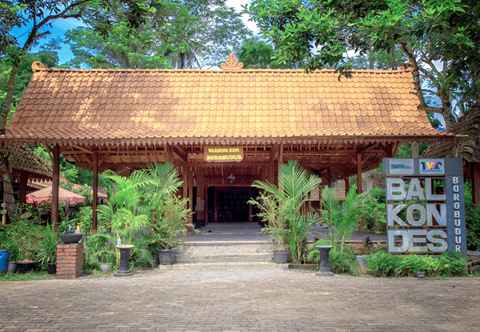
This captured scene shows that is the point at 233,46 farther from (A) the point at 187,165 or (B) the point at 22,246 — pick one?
(B) the point at 22,246

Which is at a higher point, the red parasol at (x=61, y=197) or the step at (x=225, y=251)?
the red parasol at (x=61, y=197)

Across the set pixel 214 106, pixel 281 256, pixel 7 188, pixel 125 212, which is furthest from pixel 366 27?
pixel 7 188

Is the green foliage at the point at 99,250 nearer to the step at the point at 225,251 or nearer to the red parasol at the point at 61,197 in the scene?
the step at the point at 225,251

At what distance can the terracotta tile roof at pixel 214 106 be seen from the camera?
11383 mm

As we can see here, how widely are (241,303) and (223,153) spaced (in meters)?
5.99

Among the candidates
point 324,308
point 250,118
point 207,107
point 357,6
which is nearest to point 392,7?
point 357,6


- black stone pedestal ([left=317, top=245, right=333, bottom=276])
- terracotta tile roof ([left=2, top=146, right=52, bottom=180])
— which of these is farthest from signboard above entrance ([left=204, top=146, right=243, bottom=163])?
terracotta tile roof ([left=2, top=146, right=52, bottom=180])

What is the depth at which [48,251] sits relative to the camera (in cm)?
951

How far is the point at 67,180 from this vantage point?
24.6m

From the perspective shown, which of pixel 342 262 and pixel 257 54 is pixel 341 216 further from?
pixel 257 54

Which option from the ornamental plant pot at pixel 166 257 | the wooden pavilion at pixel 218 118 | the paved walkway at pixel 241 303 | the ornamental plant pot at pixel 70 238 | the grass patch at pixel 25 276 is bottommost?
the grass patch at pixel 25 276

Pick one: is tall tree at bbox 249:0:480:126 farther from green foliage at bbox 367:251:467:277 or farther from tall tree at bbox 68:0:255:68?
tall tree at bbox 68:0:255:68

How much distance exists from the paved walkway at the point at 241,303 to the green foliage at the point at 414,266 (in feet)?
1.38

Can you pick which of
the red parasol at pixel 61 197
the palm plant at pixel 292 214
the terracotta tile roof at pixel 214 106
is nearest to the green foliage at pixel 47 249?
the terracotta tile roof at pixel 214 106
